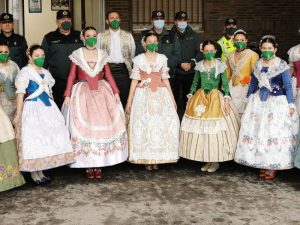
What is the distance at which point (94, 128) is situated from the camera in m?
5.83

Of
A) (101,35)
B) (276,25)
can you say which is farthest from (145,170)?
(276,25)

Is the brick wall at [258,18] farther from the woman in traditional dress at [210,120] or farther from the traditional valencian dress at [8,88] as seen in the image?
the traditional valencian dress at [8,88]

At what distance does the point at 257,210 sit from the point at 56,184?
221 centimetres

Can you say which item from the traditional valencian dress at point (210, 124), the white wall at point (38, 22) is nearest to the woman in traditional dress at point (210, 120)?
the traditional valencian dress at point (210, 124)

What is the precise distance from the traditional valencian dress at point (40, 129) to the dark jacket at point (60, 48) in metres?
1.03

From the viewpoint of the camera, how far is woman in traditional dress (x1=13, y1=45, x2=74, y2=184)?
5.49 metres

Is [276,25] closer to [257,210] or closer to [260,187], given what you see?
[260,187]

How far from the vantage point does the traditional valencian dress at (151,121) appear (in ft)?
20.1

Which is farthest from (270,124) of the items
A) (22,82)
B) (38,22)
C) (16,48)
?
(38,22)

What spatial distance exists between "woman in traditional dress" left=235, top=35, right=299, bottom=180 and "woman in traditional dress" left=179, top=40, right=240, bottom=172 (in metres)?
0.19

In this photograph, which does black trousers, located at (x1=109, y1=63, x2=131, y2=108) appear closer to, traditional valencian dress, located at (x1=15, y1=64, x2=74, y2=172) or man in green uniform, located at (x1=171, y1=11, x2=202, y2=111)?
man in green uniform, located at (x1=171, y1=11, x2=202, y2=111)

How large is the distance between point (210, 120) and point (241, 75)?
0.79 metres

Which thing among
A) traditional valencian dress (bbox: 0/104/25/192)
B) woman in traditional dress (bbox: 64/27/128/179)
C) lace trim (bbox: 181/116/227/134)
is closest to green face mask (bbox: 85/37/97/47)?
woman in traditional dress (bbox: 64/27/128/179)

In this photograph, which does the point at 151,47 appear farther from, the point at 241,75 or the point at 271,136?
the point at 271,136
